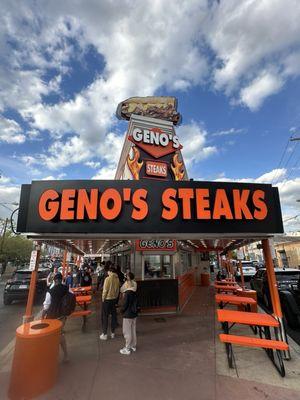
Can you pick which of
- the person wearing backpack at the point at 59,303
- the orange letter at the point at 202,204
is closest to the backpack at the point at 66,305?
the person wearing backpack at the point at 59,303

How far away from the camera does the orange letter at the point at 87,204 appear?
5.61 metres

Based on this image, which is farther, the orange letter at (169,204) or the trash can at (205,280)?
the trash can at (205,280)

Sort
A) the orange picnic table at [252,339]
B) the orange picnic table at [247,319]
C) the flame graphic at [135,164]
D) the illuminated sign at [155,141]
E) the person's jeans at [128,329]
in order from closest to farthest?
the orange picnic table at [252,339] → the orange picnic table at [247,319] → the person's jeans at [128,329] → the flame graphic at [135,164] → the illuminated sign at [155,141]

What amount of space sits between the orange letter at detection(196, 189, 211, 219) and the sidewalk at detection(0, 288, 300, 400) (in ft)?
10.1

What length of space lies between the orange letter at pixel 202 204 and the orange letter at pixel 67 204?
2879 mm

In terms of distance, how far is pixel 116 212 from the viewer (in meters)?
5.63

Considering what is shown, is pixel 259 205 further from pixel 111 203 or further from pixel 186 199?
pixel 111 203

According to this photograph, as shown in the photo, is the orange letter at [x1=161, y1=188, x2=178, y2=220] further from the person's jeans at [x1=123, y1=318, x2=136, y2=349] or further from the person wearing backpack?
the person wearing backpack

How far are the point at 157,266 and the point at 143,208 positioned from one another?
21.2ft

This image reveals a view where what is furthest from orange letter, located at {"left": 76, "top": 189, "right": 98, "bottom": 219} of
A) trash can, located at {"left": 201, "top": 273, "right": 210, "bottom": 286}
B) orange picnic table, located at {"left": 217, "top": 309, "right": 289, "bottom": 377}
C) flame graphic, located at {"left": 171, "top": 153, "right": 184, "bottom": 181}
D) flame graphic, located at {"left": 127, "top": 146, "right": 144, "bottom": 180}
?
trash can, located at {"left": 201, "top": 273, "right": 210, "bottom": 286}

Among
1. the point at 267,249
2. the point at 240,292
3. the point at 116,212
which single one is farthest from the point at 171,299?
the point at 116,212

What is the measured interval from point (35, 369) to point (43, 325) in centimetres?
69

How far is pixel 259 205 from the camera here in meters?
5.99

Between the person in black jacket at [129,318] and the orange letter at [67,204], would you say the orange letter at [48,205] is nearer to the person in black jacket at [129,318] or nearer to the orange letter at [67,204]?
the orange letter at [67,204]
